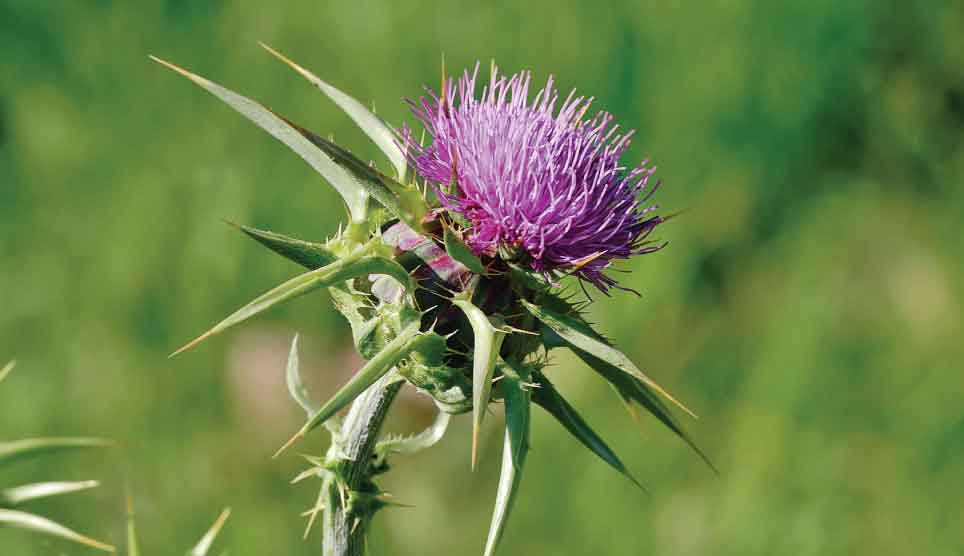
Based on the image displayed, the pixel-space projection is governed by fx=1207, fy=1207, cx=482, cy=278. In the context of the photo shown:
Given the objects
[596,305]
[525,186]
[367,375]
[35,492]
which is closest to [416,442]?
[367,375]

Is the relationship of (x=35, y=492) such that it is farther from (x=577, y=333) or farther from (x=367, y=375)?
(x=577, y=333)

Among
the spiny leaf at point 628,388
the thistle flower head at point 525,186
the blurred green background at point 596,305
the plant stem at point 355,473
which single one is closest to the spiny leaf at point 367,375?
the plant stem at point 355,473

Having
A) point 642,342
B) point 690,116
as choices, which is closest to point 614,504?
point 642,342

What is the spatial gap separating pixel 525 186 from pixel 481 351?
0.33 m

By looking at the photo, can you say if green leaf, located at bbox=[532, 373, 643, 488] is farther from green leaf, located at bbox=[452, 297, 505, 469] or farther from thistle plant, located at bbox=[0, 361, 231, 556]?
thistle plant, located at bbox=[0, 361, 231, 556]

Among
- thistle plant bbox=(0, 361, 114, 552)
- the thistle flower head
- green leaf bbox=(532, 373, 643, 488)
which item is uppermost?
the thistle flower head

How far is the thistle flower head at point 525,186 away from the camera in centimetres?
199

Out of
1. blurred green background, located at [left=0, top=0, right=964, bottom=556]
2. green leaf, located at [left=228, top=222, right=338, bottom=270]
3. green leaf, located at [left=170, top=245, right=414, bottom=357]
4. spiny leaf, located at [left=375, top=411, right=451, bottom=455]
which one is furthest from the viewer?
blurred green background, located at [left=0, top=0, right=964, bottom=556]

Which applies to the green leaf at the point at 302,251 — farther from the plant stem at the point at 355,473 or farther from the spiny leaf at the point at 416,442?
the spiny leaf at the point at 416,442

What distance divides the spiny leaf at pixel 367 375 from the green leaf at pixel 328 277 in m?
0.10

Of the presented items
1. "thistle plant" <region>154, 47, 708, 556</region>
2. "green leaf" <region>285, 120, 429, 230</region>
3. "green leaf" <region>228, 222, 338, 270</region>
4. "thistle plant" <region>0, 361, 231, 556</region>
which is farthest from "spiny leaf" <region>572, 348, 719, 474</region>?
"thistle plant" <region>0, 361, 231, 556</region>

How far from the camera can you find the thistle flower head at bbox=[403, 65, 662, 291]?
199cm

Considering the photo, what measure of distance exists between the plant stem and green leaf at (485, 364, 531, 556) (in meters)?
0.20

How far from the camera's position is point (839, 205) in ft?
15.4
